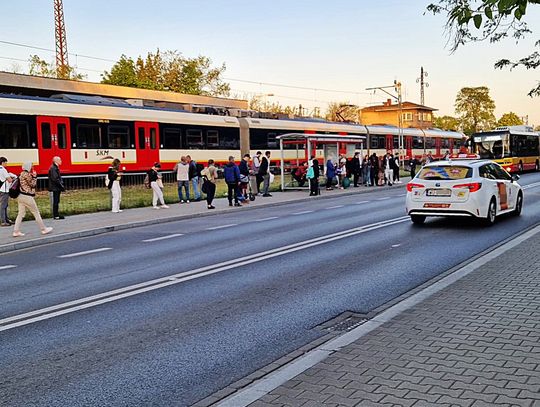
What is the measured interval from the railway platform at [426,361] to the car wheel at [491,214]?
284 inches

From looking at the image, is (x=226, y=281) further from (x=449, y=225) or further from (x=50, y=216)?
(x=50, y=216)

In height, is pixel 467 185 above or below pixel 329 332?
above

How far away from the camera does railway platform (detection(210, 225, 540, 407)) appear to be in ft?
13.6

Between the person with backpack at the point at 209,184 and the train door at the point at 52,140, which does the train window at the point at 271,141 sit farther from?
the person with backpack at the point at 209,184

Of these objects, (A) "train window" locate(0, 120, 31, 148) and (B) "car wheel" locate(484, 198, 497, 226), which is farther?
(A) "train window" locate(0, 120, 31, 148)

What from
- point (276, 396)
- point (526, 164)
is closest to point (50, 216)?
point (276, 396)

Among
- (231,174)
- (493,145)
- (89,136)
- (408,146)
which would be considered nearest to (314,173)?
(231,174)

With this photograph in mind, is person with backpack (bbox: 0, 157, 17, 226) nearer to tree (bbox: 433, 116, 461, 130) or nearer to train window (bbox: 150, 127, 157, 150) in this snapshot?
train window (bbox: 150, 127, 157, 150)

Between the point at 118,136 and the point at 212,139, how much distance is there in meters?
6.93

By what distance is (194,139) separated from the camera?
105 ft

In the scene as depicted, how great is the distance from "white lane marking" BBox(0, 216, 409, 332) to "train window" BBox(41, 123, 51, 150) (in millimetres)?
15188

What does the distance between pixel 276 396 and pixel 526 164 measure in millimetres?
45047

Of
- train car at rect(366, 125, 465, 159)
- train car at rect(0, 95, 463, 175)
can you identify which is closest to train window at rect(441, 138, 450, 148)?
train car at rect(366, 125, 465, 159)

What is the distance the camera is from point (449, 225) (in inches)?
573
